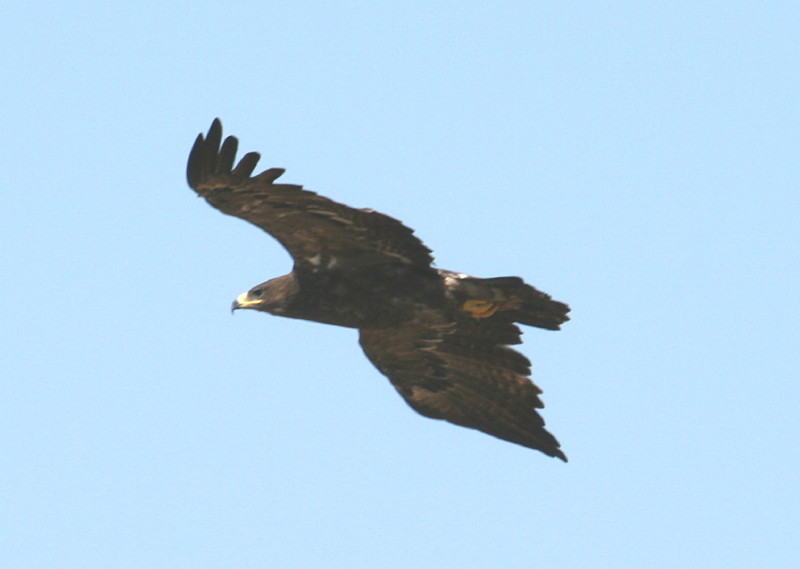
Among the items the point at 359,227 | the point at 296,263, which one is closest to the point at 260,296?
the point at 296,263

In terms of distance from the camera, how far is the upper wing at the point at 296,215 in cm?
1227

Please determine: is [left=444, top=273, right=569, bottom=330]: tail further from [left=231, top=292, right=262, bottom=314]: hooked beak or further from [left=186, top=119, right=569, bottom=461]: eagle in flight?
[left=231, top=292, right=262, bottom=314]: hooked beak

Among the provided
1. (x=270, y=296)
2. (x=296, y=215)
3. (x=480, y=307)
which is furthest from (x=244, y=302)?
(x=480, y=307)

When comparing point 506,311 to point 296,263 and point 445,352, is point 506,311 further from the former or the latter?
point 296,263

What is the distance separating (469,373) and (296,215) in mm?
2569

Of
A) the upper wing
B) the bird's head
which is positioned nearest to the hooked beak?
the bird's head

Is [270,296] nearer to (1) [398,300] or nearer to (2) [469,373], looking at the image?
(1) [398,300]

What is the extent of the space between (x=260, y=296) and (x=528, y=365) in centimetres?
246

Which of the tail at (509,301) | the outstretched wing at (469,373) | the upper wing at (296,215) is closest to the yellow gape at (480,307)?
the tail at (509,301)

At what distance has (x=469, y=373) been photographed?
1429 cm

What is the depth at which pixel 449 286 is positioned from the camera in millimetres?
13094

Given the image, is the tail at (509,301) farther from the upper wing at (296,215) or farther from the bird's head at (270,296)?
the bird's head at (270,296)

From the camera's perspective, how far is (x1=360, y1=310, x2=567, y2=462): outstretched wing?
1398 cm

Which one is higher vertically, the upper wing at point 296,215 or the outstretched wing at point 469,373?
the upper wing at point 296,215
